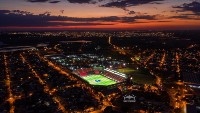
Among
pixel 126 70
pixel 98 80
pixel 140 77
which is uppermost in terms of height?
pixel 126 70

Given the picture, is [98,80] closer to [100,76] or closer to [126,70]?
[100,76]

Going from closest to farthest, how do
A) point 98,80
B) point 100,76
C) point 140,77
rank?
1. point 98,80
2. point 140,77
3. point 100,76

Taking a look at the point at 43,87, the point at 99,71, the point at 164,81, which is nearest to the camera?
the point at 43,87

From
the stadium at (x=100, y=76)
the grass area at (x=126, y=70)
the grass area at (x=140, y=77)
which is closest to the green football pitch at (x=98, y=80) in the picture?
the stadium at (x=100, y=76)

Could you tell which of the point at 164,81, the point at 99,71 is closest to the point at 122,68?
the point at 99,71

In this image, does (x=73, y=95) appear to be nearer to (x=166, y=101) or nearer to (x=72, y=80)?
(x=72, y=80)

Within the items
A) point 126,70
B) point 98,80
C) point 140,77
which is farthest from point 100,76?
point 140,77

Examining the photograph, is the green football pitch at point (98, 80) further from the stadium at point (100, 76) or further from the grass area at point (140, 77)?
the grass area at point (140, 77)
